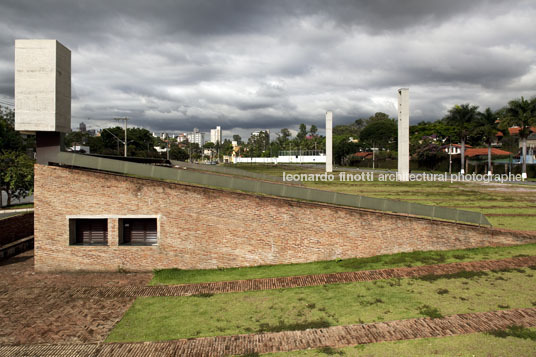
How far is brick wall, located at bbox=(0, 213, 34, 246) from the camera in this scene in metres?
19.6

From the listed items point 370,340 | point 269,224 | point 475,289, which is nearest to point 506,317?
point 475,289

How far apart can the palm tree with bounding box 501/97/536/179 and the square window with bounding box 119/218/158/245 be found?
56.8 metres

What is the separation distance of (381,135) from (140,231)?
127m

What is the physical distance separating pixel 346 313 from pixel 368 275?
324 cm

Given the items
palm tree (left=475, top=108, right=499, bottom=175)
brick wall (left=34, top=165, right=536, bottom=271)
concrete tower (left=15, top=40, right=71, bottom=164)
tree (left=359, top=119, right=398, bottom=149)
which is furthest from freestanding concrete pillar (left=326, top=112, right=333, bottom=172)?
concrete tower (left=15, top=40, right=71, bottom=164)

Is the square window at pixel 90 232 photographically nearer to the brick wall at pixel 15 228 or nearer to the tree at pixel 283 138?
the brick wall at pixel 15 228

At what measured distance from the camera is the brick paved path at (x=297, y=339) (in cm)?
882

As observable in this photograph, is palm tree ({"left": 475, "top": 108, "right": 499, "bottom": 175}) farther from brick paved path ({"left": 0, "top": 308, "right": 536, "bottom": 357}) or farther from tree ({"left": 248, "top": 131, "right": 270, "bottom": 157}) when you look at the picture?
tree ({"left": 248, "top": 131, "right": 270, "bottom": 157})

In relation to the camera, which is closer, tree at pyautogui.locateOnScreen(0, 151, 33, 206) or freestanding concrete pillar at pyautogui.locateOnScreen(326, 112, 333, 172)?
tree at pyautogui.locateOnScreen(0, 151, 33, 206)

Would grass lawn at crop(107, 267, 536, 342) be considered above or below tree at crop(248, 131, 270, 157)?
below

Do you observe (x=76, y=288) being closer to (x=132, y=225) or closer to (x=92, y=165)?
(x=132, y=225)

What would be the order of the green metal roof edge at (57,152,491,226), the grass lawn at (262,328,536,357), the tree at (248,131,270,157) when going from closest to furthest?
the grass lawn at (262,328,536,357) < the green metal roof edge at (57,152,491,226) < the tree at (248,131,270,157)

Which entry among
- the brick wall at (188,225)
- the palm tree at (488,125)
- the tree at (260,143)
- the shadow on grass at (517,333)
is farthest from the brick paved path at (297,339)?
the tree at (260,143)

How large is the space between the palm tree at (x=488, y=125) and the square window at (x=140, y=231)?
2402 inches
